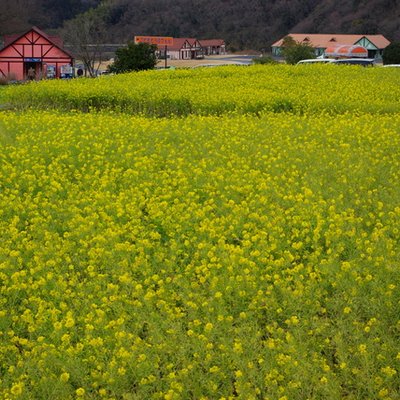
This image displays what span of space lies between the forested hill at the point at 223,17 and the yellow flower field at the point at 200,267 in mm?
59306

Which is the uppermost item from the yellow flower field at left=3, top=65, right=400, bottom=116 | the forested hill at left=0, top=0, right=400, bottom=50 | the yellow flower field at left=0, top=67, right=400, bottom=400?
the forested hill at left=0, top=0, right=400, bottom=50

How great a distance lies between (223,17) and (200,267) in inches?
3430

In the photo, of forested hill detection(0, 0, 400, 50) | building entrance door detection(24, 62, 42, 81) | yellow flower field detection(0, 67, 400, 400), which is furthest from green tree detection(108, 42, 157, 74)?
forested hill detection(0, 0, 400, 50)

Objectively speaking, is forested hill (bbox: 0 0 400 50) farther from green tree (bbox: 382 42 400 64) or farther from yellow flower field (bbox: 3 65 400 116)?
yellow flower field (bbox: 3 65 400 116)

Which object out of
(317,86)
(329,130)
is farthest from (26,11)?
(329,130)

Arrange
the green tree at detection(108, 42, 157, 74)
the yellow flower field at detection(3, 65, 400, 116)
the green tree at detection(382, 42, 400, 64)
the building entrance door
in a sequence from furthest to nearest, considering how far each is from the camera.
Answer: the green tree at detection(382, 42, 400, 64), the building entrance door, the green tree at detection(108, 42, 157, 74), the yellow flower field at detection(3, 65, 400, 116)

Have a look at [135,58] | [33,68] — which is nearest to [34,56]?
[33,68]

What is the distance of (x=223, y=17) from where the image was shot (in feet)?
294

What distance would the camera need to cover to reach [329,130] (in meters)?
10.8

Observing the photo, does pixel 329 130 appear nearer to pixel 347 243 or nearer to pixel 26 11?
pixel 347 243

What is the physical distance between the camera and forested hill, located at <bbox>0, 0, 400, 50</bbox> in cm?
7062

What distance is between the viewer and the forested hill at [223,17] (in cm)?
7062

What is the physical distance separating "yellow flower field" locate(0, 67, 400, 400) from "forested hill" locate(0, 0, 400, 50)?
59.3 metres

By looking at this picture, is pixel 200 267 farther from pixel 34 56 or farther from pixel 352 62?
pixel 34 56
